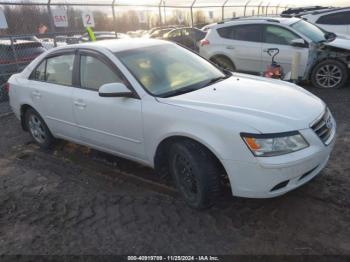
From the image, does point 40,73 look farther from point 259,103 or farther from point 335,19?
point 335,19

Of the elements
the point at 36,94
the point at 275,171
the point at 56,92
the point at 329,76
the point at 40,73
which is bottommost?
the point at 329,76

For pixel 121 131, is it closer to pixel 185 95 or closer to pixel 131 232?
pixel 185 95

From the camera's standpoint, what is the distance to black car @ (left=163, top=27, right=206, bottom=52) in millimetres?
18281

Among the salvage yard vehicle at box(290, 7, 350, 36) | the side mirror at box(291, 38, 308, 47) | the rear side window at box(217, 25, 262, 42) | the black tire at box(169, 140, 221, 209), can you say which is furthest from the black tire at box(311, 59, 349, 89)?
the black tire at box(169, 140, 221, 209)

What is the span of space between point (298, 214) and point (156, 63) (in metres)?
2.21

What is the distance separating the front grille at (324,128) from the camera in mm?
3381

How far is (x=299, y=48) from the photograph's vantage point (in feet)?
26.5

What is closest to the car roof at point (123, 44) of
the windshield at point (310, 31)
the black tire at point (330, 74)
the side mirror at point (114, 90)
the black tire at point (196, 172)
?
the side mirror at point (114, 90)

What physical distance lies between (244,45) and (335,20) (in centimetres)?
431

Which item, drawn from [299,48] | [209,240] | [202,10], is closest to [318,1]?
[202,10]

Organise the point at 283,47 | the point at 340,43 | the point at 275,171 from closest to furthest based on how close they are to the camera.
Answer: the point at 275,171, the point at 340,43, the point at 283,47

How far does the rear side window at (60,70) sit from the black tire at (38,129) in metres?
0.74

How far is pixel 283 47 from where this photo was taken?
832 cm

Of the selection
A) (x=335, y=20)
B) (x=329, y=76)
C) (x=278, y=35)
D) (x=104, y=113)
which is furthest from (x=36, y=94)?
(x=335, y=20)
